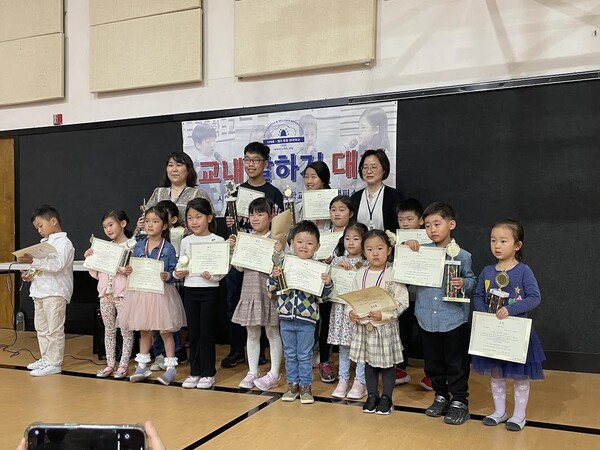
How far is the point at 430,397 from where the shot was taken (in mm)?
3641

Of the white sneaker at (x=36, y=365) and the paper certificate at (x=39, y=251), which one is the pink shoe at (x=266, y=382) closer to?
the white sneaker at (x=36, y=365)

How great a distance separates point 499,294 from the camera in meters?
3.03

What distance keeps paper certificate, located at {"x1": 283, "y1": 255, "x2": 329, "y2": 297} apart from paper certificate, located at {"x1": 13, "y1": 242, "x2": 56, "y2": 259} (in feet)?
6.59

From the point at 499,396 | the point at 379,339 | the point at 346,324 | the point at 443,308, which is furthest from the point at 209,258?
the point at 499,396

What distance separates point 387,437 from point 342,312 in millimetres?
1010

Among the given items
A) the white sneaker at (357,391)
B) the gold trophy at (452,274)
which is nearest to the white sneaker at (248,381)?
the white sneaker at (357,391)

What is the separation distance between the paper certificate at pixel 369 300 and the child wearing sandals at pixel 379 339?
0.10 ft

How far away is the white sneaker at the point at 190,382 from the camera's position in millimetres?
3834

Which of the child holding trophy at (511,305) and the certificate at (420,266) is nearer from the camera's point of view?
the child holding trophy at (511,305)

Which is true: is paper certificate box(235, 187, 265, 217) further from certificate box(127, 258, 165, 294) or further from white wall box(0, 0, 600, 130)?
white wall box(0, 0, 600, 130)

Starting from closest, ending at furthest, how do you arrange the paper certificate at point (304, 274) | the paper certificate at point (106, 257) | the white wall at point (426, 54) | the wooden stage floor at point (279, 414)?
the wooden stage floor at point (279, 414) → the paper certificate at point (304, 274) → the paper certificate at point (106, 257) → the white wall at point (426, 54)

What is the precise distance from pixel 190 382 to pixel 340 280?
1.30 metres

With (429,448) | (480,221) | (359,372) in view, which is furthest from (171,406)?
(480,221)

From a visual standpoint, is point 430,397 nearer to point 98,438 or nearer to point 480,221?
point 480,221
